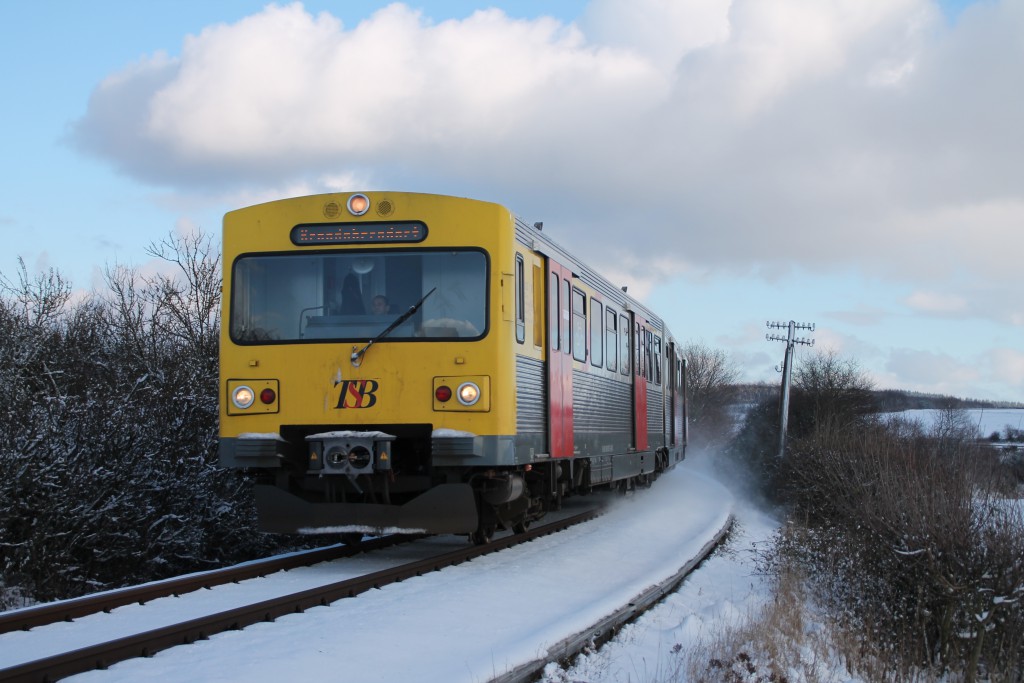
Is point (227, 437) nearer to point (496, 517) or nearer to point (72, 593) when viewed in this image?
point (72, 593)

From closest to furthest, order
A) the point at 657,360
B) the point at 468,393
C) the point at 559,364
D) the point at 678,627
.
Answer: the point at 678,627 → the point at 468,393 → the point at 559,364 → the point at 657,360

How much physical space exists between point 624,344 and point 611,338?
3.45 ft

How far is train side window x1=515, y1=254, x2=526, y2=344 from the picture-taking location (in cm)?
962

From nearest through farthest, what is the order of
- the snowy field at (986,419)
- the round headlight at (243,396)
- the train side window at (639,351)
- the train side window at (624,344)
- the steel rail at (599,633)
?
the steel rail at (599,633) < the round headlight at (243,396) < the snowy field at (986,419) < the train side window at (624,344) < the train side window at (639,351)

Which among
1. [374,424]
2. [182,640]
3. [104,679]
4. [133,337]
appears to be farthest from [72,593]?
[133,337]

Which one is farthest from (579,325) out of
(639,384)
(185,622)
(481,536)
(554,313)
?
(185,622)

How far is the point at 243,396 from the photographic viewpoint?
9352 mm

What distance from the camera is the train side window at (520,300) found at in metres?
9.62

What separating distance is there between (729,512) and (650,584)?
419 inches

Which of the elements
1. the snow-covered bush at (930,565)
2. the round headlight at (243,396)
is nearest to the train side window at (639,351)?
the snow-covered bush at (930,565)

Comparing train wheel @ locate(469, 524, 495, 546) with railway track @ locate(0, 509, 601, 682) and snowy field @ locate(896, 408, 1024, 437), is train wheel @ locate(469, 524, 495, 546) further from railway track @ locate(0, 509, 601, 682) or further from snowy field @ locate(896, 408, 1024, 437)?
snowy field @ locate(896, 408, 1024, 437)

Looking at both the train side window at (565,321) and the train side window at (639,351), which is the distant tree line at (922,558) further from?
the train side window at (639,351)

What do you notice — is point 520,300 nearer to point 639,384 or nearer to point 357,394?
point 357,394

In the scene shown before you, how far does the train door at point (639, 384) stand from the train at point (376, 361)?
6.09m
